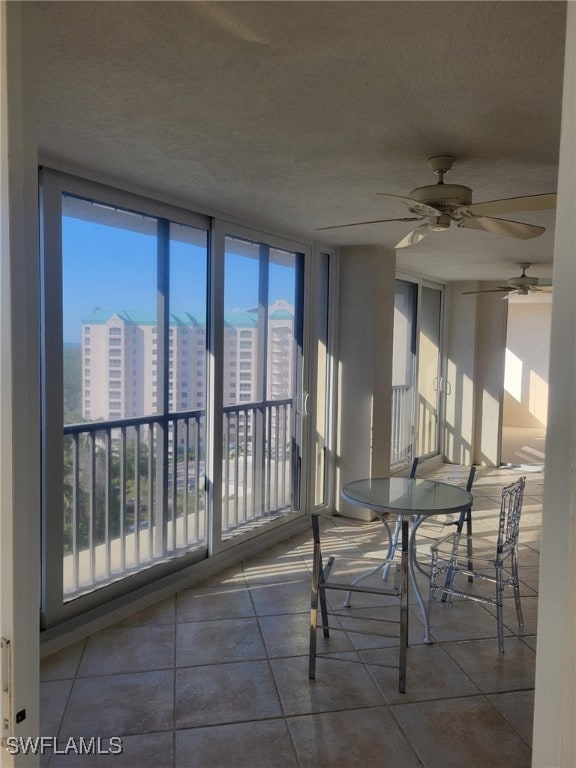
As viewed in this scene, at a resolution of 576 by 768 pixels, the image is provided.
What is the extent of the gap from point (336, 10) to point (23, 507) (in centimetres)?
140

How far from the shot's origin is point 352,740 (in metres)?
2.22

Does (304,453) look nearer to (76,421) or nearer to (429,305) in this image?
(76,421)

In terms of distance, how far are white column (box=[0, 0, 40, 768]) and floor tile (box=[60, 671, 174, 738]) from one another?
1474 millimetres

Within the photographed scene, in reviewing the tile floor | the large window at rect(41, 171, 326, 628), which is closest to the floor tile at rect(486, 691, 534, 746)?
the tile floor

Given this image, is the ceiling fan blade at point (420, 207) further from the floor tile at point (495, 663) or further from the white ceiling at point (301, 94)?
the floor tile at point (495, 663)

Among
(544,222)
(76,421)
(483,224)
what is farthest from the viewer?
(544,222)

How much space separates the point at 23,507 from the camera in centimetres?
97

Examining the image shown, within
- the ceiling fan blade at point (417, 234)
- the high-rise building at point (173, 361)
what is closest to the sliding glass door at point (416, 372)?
the high-rise building at point (173, 361)

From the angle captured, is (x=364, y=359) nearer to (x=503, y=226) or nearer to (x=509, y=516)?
(x=509, y=516)

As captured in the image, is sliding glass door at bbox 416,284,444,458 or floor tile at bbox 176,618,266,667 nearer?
floor tile at bbox 176,618,266,667

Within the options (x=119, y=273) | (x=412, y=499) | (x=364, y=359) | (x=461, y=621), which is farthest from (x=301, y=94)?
(x=364, y=359)

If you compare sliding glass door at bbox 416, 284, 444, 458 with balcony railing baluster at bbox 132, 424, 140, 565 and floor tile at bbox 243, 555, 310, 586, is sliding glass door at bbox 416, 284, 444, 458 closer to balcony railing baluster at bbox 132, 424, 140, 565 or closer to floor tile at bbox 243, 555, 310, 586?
floor tile at bbox 243, 555, 310, 586

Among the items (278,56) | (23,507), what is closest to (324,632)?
(23,507)

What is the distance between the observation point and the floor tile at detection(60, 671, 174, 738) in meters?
2.25
